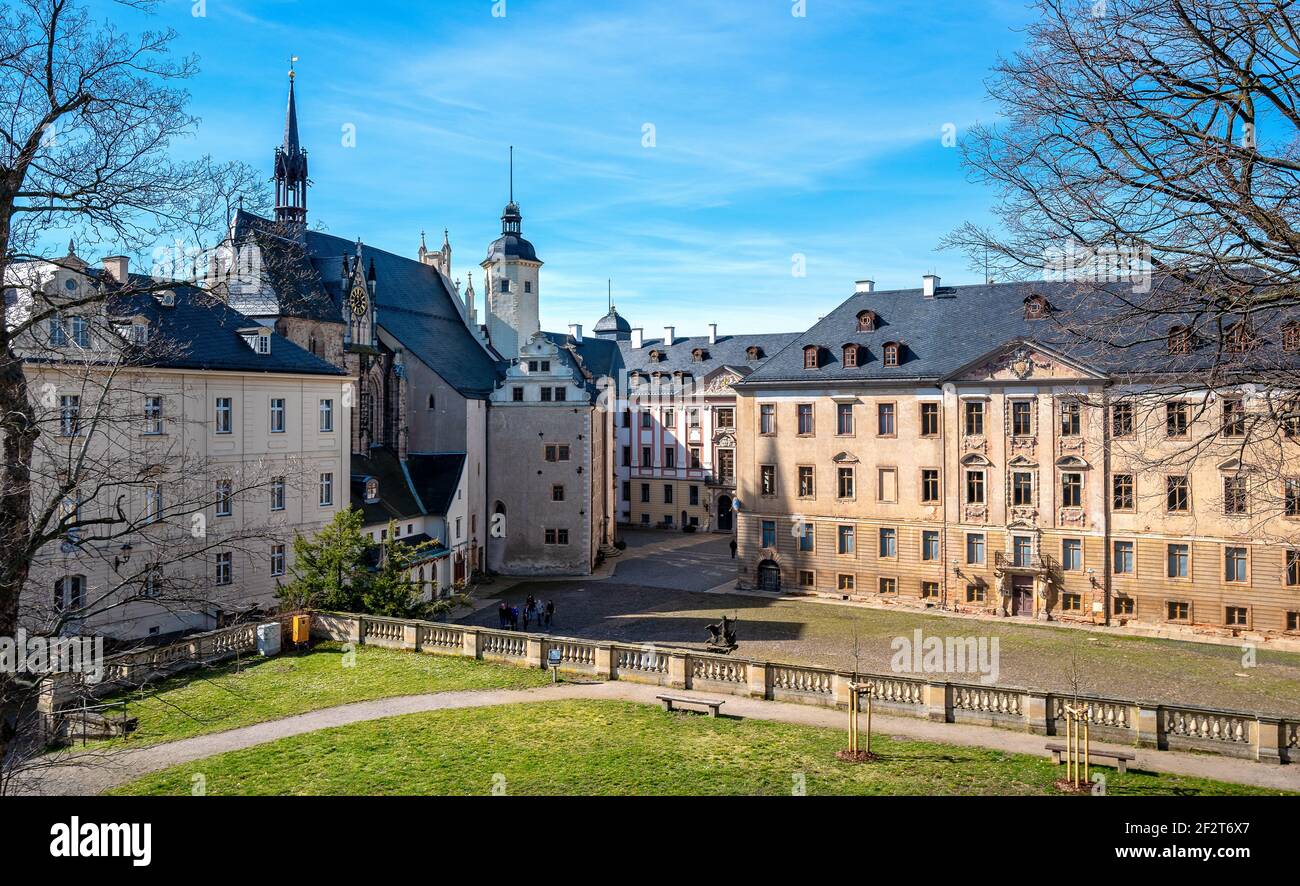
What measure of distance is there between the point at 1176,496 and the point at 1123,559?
3026 millimetres

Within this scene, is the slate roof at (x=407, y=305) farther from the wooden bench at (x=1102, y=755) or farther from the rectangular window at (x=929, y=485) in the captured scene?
the wooden bench at (x=1102, y=755)

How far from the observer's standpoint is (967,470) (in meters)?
37.2

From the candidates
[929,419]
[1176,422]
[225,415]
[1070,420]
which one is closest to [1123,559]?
[1176,422]

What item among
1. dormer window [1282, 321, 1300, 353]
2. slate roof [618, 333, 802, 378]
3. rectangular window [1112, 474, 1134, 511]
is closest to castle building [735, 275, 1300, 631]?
rectangular window [1112, 474, 1134, 511]

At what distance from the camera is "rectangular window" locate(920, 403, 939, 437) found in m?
37.8

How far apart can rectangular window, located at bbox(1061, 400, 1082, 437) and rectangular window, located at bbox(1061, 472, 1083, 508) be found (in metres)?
1.61

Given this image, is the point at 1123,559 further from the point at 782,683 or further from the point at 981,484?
the point at 782,683

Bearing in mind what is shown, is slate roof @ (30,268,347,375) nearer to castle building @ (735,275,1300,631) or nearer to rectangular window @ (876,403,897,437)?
castle building @ (735,275,1300,631)

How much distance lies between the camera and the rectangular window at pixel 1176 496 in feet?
109

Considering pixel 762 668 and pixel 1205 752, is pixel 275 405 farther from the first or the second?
pixel 1205 752

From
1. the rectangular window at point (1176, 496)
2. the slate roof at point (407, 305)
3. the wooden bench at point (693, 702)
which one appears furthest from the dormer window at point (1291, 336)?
the slate roof at point (407, 305)

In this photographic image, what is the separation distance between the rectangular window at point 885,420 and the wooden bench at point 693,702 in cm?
2203
